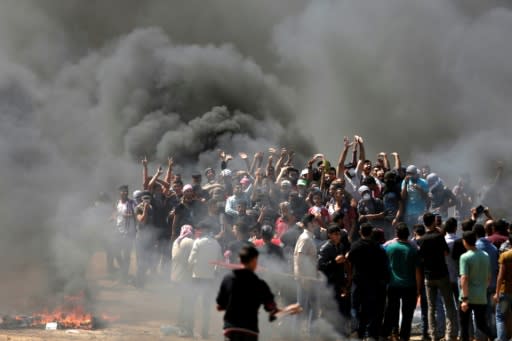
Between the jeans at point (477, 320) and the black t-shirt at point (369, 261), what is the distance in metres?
1.07

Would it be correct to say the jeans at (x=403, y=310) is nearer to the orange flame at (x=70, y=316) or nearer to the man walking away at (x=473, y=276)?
the man walking away at (x=473, y=276)

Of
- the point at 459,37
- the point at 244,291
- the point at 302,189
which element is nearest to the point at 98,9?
the point at 459,37

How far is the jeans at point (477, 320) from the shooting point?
9.20 metres

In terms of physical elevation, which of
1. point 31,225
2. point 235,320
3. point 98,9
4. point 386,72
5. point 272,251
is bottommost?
point 235,320

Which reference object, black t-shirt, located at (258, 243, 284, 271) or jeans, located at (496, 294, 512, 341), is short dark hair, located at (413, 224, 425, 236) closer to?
jeans, located at (496, 294, 512, 341)

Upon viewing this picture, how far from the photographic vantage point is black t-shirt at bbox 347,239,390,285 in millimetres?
9258

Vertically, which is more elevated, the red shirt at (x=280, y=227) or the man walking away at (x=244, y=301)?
the red shirt at (x=280, y=227)

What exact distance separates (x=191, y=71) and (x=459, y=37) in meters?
9.31

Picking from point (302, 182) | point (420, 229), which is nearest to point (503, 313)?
point (420, 229)

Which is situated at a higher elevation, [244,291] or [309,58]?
[309,58]

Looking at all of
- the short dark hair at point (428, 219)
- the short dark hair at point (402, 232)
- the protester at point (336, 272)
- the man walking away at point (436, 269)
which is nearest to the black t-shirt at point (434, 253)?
the man walking away at point (436, 269)

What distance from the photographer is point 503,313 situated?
9.38 meters

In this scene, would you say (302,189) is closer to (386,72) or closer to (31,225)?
(31,225)

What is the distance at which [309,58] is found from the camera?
92.3 feet
